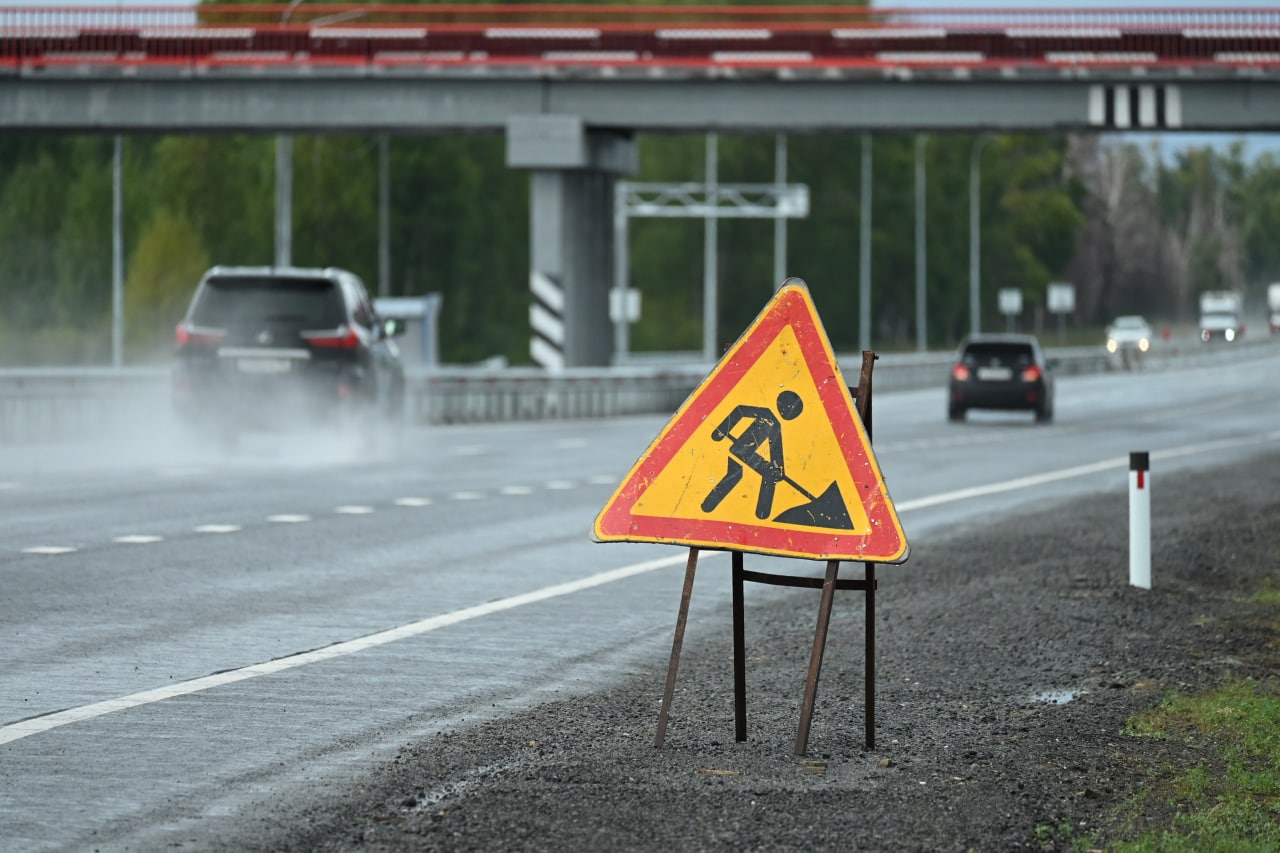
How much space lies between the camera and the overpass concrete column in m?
43.1

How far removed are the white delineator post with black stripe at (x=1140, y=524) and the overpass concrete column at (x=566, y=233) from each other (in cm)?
2951

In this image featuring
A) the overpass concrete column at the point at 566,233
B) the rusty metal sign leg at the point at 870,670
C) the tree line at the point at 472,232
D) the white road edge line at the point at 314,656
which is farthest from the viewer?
the tree line at the point at 472,232

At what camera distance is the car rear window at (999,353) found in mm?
38812

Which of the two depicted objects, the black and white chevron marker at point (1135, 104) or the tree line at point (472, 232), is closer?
the black and white chevron marker at point (1135, 104)

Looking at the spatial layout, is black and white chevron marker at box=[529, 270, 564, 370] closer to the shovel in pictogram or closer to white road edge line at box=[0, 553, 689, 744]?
white road edge line at box=[0, 553, 689, 744]

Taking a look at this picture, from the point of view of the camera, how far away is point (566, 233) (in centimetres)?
4372

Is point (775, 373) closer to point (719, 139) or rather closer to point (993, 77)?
point (993, 77)

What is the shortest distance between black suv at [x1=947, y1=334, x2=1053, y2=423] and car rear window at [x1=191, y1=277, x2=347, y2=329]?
16656mm

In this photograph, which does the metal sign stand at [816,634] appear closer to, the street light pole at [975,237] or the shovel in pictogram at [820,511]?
the shovel in pictogram at [820,511]

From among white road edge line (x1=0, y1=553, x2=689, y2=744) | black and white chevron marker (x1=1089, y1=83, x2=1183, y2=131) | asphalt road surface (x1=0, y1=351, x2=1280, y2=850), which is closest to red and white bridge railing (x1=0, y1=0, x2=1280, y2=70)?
black and white chevron marker (x1=1089, y1=83, x2=1183, y2=131)

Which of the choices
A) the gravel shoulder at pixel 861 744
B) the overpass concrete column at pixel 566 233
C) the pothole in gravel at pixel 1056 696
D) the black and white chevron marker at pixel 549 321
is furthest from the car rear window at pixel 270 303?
the black and white chevron marker at pixel 549 321

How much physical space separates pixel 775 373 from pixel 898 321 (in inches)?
4557

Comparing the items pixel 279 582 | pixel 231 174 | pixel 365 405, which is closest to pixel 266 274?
pixel 365 405

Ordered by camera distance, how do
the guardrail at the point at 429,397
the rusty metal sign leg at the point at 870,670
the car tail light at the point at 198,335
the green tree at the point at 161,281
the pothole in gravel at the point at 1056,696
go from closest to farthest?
the rusty metal sign leg at the point at 870,670 → the pothole in gravel at the point at 1056,696 → the car tail light at the point at 198,335 → the guardrail at the point at 429,397 → the green tree at the point at 161,281
